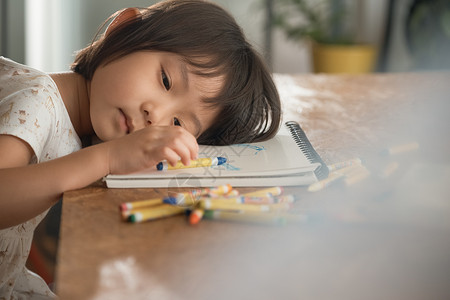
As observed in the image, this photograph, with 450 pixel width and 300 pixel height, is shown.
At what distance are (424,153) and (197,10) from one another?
48cm

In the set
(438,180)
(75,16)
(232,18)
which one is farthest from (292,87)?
(75,16)

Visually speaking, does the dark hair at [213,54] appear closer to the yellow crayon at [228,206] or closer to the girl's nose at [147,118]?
the girl's nose at [147,118]

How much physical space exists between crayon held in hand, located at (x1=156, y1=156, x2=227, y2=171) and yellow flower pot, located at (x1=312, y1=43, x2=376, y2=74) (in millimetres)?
3015

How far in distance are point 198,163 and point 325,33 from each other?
3.31m

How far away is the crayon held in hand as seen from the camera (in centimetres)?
81

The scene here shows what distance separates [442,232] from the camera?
0.64 m

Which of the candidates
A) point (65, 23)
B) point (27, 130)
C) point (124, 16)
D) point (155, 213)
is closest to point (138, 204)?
point (155, 213)

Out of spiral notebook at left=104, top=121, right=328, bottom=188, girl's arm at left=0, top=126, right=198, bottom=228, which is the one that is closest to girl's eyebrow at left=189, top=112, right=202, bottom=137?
spiral notebook at left=104, top=121, right=328, bottom=188

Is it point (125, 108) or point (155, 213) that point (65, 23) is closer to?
point (125, 108)

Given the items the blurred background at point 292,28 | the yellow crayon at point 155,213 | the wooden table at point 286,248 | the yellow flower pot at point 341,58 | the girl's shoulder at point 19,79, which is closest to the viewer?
the wooden table at point 286,248

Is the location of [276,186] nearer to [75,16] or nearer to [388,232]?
[388,232]

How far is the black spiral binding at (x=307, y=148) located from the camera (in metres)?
0.82

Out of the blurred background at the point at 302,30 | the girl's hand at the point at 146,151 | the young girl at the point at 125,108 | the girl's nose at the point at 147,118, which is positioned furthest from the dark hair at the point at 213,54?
the blurred background at the point at 302,30

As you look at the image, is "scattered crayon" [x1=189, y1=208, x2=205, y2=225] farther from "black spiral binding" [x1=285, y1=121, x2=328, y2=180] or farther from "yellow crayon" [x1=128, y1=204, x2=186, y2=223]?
"black spiral binding" [x1=285, y1=121, x2=328, y2=180]
